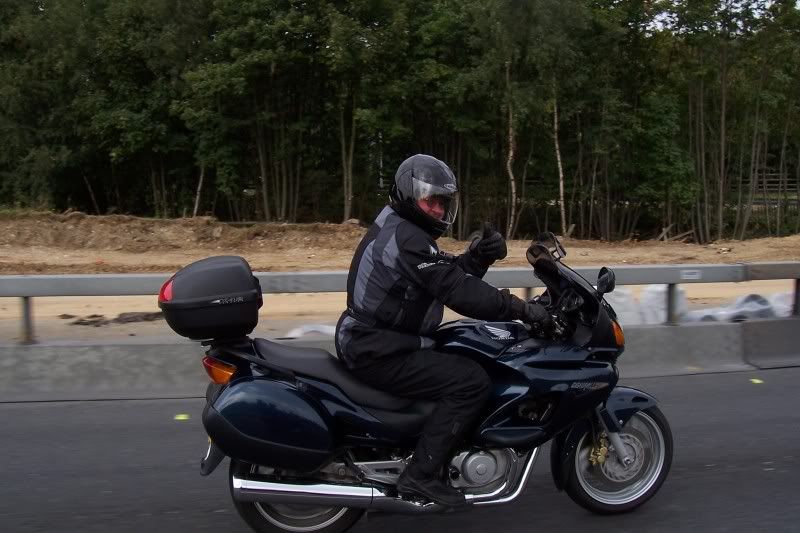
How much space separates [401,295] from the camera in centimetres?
385

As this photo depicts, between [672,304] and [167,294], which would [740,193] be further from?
[167,294]

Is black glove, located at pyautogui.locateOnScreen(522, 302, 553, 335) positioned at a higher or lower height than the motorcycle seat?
higher

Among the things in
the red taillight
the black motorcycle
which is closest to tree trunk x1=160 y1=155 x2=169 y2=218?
the red taillight

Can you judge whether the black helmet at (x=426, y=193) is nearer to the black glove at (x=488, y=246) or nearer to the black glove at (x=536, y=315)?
the black glove at (x=488, y=246)

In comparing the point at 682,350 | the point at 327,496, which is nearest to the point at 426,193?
the point at 327,496

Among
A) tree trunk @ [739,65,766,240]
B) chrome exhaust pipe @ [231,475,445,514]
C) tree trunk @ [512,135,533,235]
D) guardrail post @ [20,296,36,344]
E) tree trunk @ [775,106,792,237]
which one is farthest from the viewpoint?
tree trunk @ [775,106,792,237]

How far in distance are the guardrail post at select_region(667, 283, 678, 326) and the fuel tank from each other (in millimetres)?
4812

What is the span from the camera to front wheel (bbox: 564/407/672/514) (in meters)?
4.38

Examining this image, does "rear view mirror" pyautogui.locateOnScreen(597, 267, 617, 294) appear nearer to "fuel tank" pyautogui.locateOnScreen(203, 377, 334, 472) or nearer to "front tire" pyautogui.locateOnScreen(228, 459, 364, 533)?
"fuel tank" pyautogui.locateOnScreen(203, 377, 334, 472)

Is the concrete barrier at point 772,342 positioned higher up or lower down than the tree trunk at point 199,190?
lower down

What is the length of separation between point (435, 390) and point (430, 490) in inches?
18.3

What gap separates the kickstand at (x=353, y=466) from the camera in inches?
157

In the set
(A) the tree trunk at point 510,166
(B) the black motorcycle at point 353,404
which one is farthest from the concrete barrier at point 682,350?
(A) the tree trunk at point 510,166

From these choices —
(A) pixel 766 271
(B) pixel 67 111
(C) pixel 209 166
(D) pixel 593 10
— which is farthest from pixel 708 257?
(B) pixel 67 111
